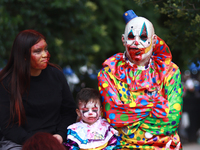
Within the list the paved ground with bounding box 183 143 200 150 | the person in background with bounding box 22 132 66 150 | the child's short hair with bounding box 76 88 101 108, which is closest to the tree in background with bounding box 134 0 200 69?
the child's short hair with bounding box 76 88 101 108

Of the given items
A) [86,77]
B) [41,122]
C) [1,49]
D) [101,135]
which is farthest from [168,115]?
[86,77]

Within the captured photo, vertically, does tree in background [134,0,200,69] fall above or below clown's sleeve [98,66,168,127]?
above

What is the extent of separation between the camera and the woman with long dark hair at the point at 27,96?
329cm

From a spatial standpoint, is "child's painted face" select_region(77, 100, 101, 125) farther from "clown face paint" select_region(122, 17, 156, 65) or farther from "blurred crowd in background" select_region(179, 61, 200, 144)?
"blurred crowd in background" select_region(179, 61, 200, 144)

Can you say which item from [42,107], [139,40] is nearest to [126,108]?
[139,40]

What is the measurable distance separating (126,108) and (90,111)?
368 mm

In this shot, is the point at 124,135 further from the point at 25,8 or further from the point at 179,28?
the point at 25,8

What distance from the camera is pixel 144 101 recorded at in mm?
3250

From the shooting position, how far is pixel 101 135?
322 cm

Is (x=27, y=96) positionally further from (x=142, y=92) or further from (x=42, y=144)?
(x=142, y=92)

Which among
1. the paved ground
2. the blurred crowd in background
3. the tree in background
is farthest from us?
the blurred crowd in background

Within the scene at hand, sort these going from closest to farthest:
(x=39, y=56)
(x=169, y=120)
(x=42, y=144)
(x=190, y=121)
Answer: (x=42, y=144) < (x=169, y=120) < (x=39, y=56) < (x=190, y=121)

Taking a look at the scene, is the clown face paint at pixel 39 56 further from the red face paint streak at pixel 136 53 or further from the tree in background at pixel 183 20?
the tree in background at pixel 183 20

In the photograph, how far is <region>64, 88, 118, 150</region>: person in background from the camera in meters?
3.20
